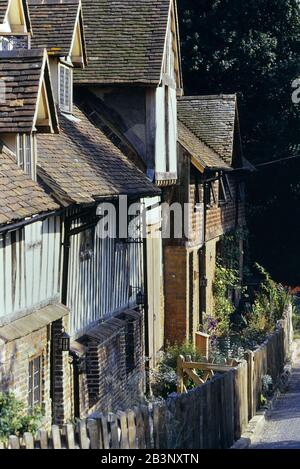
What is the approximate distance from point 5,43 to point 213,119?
13.2 meters

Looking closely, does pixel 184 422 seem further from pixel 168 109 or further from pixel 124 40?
pixel 124 40

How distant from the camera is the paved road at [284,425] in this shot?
1557cm

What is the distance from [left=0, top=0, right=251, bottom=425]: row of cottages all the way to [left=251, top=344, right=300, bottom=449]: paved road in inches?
103

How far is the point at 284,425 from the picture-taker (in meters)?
17.3

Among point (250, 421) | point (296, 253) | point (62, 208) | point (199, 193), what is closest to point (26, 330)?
point (62, 208)

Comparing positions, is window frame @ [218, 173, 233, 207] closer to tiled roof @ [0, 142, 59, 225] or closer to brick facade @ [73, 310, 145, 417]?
brick facade @ [73, 310, 145, 417]

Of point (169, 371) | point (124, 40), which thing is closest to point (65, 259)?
point (169, 371)

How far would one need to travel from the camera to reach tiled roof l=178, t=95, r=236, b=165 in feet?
94.1

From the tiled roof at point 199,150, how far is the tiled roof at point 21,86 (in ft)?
32.8

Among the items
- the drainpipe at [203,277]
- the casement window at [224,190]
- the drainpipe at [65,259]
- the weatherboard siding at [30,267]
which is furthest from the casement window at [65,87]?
the casement window at [224,190]

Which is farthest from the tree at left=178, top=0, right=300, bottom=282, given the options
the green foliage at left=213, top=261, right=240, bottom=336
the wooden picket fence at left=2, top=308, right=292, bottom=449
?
the wooden picket fence at left=2, top=308, right=292, bottom=449

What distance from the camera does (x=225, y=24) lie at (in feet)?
116

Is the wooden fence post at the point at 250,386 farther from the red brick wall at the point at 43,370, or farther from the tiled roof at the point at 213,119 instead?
the tiled roof at the point at 213,119

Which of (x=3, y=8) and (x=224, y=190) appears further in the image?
(x=224, y=190)
